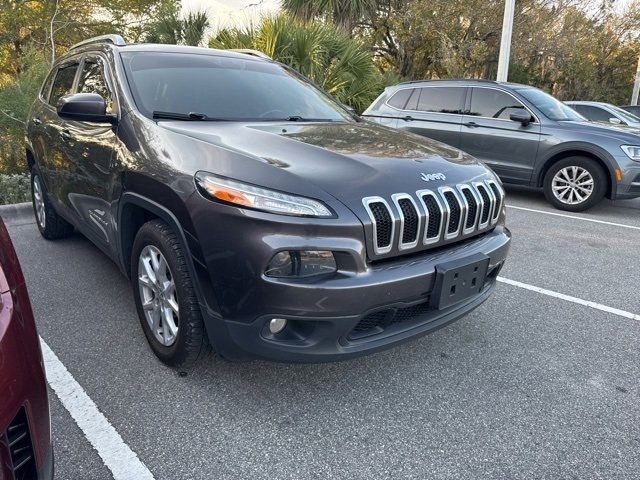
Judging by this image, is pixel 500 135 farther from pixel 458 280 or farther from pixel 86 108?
pixel 86 108

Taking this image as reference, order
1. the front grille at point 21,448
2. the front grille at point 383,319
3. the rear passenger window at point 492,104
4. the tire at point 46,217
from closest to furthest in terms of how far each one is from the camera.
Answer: the front grille at point 21,448, the front grille at point 383,319, the tire at point 46,217, the rear passenger window at point 492,104

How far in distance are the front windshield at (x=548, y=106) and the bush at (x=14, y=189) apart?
6705 mm

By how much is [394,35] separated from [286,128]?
1691 cm

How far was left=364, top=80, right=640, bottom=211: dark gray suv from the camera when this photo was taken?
6343 millimetres

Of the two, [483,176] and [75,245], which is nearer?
[483,176]

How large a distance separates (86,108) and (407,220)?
5.99 feet

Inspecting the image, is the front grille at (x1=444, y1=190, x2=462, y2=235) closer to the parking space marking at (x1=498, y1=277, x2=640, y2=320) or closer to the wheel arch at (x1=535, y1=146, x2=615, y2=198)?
the parking space marking at (x1=498, y1=277, x2=640, y2=320)

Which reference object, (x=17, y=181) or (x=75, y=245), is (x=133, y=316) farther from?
(x=17, y=181)

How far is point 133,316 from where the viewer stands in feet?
10.5

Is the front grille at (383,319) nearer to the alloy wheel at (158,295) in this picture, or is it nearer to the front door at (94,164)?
the alloy wheel at (158,295)

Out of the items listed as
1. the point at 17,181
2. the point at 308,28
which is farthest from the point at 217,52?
the point at 308,28

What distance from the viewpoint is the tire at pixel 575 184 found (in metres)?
6.51

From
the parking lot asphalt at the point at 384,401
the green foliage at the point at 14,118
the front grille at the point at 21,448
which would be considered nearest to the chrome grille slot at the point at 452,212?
the parking lot asphalt at the point at 384,401

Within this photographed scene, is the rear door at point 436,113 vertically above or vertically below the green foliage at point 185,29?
below
